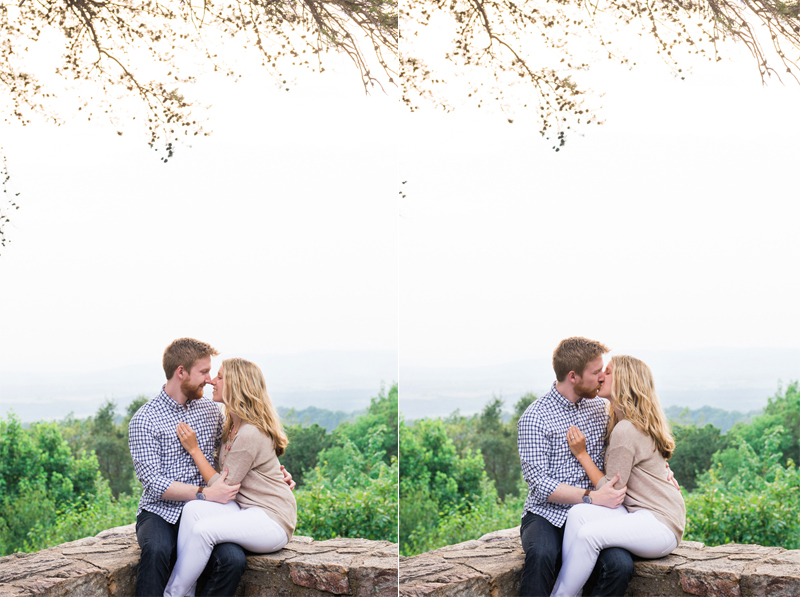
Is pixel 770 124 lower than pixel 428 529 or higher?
higher

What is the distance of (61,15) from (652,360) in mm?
4103

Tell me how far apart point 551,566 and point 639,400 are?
887 mm

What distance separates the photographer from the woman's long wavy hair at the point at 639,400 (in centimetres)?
330

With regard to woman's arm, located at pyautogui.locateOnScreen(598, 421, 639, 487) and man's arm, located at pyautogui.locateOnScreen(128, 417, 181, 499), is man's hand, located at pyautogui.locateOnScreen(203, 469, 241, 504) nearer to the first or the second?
man's arm, located at pyautogui.locateOnScreen(128, 417, 181, 499)

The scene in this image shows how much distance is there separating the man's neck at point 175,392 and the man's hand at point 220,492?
45 cm

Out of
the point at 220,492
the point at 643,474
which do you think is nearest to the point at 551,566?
the point at 643,474

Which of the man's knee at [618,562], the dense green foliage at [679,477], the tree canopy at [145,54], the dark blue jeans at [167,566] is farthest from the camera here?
the dense green foliage at [679,477]

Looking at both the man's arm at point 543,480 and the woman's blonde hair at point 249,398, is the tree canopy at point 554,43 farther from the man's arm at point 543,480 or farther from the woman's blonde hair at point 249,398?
the woman's blonde hair at point 249,398

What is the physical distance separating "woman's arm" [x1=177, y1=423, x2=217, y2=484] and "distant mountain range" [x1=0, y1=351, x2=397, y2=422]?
98 centimetres

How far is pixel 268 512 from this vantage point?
138 inches

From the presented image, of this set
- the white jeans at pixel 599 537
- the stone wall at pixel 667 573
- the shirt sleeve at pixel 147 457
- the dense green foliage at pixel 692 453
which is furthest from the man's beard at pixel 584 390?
the shirt sleeve at pixel 147 457

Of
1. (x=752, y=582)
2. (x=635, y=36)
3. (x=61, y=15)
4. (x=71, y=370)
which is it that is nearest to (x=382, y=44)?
(x=635, y=36)

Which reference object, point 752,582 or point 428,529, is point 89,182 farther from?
point 752,582

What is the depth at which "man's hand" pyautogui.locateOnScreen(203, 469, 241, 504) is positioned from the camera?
11.3ft
